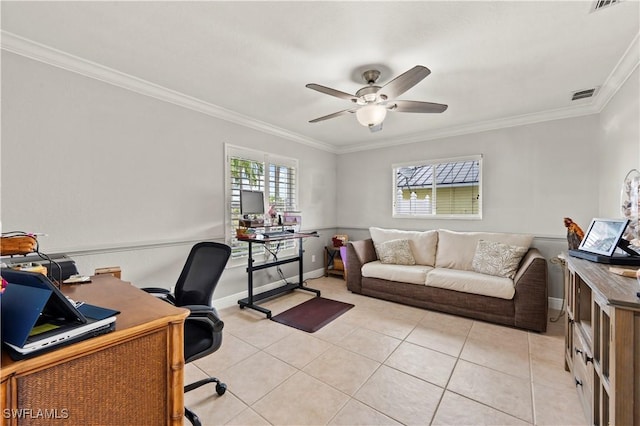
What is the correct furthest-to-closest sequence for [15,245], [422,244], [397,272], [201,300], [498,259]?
[422,244] < [397,272] < [498,259] < [201,300] < [15,245]

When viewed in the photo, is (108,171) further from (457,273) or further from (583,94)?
(583,94)

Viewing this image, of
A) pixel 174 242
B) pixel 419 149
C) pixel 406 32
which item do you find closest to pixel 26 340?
pixel 174 242

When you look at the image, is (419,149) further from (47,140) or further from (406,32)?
(47,140)

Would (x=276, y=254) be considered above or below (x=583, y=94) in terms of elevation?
below

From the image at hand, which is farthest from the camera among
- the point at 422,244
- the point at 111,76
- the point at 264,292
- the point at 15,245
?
the point at 422,244

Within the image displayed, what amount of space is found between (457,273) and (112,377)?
3374mm

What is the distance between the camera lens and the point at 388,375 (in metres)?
2.09

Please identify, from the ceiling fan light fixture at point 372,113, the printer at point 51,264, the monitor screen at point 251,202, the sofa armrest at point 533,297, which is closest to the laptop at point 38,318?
the printer at point 51,264

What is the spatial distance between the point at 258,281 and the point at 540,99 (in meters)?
4.19

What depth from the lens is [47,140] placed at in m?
2.18

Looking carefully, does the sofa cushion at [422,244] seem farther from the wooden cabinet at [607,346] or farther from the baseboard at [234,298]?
the wooden cabinet at [607,346]

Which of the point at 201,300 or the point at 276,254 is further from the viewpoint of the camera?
the point at 276,254

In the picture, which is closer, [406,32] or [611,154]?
[406,32]

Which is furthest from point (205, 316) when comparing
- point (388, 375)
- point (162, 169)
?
point (162, 169)
